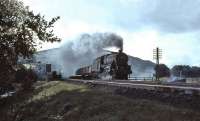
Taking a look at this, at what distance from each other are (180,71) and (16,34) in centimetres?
6611

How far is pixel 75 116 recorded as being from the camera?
22203mm

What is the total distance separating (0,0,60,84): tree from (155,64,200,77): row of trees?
5038cm

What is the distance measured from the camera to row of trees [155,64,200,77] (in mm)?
89312

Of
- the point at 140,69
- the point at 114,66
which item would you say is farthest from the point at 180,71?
the point at 114,66

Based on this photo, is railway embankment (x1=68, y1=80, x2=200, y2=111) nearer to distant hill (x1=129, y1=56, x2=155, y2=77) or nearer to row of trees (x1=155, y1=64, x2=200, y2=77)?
row of trees (x1=155, y1=64, x2=200, y2=77)

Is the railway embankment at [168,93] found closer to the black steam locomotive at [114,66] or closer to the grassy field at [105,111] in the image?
the grassy field at [105,111]

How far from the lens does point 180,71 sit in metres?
91.2

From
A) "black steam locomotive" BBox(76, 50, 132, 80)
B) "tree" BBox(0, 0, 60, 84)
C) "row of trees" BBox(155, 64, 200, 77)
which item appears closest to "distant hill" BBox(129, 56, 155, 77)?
"row of trees" BBox(155, 64, 200, 77)

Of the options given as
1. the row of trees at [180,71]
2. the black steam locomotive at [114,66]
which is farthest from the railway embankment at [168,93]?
the row of trees at [180,71]

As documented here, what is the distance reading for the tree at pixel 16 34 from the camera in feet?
97.7

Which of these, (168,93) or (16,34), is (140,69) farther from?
(168,93)

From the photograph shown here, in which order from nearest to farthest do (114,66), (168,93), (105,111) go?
(105,111), (168,93), (114,66)

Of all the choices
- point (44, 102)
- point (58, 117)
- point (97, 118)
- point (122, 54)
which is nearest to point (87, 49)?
point (122, 54)

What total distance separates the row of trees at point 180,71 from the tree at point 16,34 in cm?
5038
